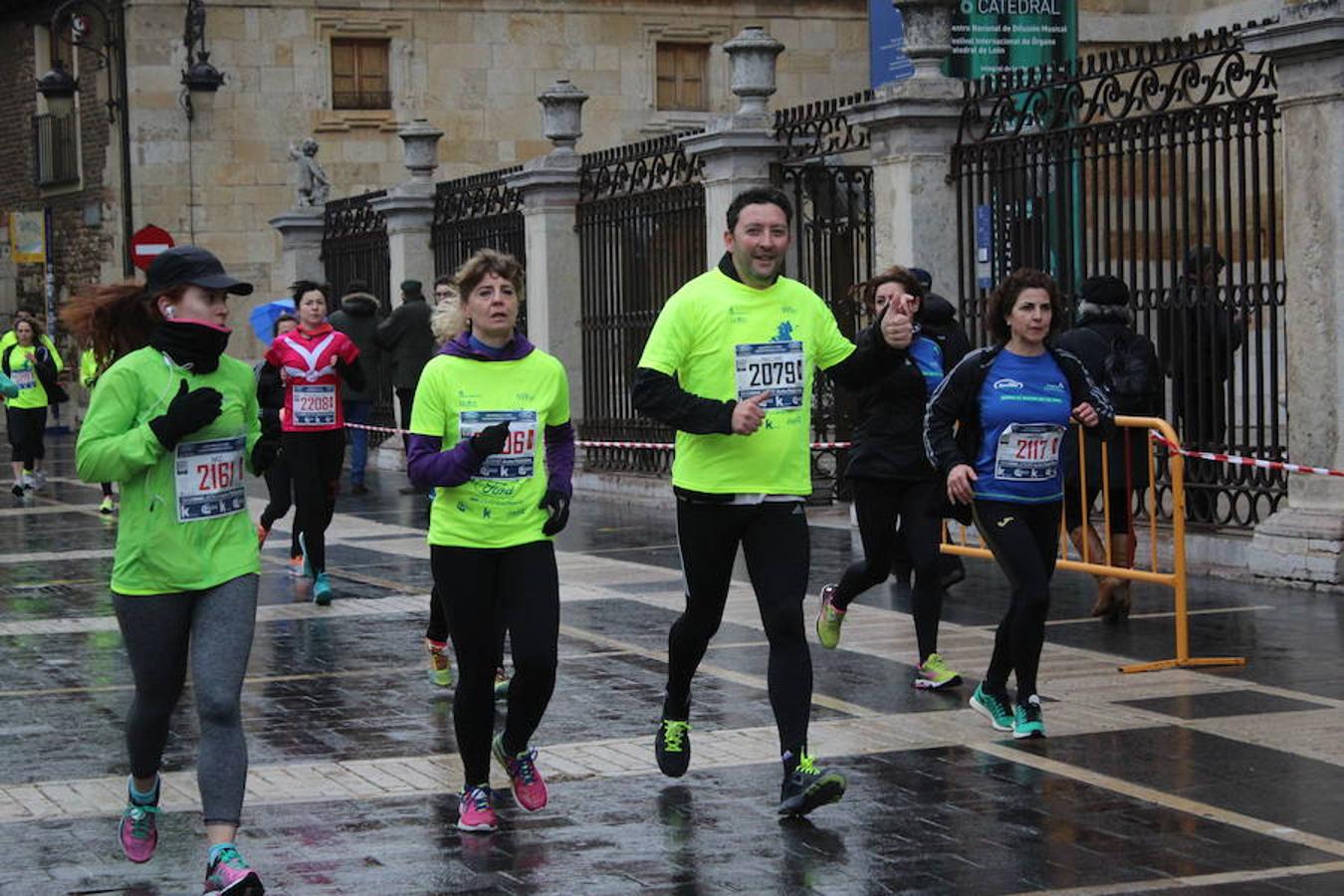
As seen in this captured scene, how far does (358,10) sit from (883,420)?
83.8 ft

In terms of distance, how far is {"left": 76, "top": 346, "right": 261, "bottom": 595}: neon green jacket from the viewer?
6668 mm

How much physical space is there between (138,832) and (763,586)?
2069 mm

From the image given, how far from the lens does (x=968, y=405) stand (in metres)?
9.05

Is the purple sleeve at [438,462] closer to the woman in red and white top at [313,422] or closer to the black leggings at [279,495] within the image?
the woman in red and white top at [313,422]

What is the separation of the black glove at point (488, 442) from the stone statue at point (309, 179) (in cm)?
2326

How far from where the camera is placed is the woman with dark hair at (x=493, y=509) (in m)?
7.47

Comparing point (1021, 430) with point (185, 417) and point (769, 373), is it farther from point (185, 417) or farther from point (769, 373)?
point (185, 417)

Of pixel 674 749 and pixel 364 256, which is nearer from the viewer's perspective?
pixel 674 749

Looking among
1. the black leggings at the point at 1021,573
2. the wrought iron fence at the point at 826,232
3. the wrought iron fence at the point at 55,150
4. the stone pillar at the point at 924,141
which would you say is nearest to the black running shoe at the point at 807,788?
the black leggings at the point at 1021,573

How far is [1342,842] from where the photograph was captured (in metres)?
7.08

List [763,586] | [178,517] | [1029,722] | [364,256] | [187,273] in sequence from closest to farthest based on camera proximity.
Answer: [178,517] < [187,273] < [763,586] < [1029,722] < [364,256]

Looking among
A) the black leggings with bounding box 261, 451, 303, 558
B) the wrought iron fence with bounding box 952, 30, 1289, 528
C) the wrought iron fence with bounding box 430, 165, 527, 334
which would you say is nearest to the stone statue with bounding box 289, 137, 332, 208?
the wrought iron fence with bounding box 430, 165, 527, 334

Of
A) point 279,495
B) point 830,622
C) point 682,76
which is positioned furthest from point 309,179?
point 830,622

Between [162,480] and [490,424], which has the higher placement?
[490,424]
